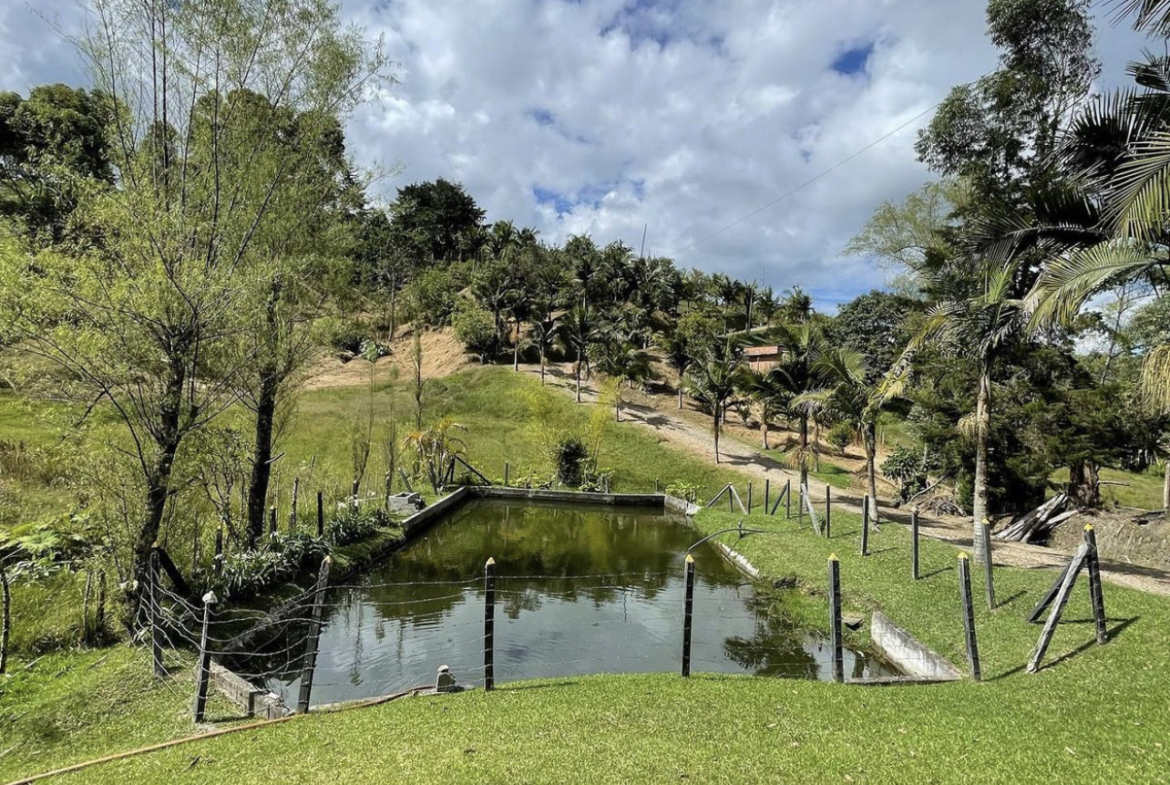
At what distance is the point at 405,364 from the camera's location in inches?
1639

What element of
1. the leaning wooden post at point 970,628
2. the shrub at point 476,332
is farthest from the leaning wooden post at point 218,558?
the shrub at point 476,332

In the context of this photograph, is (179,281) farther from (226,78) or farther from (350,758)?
(350,758)

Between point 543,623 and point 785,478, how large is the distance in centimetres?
1705

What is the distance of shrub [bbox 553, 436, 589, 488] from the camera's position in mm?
22812

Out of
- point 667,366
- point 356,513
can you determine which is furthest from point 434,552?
point 667,366

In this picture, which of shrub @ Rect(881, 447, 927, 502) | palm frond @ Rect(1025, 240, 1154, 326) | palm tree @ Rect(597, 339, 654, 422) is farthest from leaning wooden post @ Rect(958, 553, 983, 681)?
palm tree @ Rect(597, 339, 654, 422)

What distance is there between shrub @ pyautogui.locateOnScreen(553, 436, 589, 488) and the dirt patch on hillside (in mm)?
16661

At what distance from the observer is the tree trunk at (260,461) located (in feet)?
32.7

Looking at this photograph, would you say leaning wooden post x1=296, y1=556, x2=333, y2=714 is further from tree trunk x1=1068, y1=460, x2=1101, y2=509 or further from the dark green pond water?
tree trunk x1=1068, y1=460, x2=1101, y2=509

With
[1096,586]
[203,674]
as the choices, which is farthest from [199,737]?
→ [1096,586]

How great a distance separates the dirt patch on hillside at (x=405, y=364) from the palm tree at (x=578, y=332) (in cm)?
685

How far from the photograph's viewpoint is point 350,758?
411 cm

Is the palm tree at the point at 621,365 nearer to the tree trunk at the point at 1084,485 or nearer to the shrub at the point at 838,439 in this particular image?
the shrub at the point at 838,439

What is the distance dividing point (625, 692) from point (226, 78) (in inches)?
343
